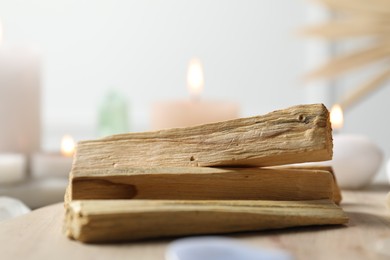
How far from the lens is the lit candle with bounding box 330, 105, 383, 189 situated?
0.68 metres

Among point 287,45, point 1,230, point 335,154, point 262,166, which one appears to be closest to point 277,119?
point 262,166

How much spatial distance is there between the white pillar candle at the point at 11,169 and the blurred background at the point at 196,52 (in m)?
0.76

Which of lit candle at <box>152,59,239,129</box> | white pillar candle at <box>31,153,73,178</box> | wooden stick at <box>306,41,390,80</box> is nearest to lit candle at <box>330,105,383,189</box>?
lit candle at <box>152,59,239,129</box>

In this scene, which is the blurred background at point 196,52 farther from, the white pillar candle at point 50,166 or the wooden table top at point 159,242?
the wooden table top at point 159,242

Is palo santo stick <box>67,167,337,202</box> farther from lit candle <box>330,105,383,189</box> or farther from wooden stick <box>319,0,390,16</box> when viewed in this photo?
wooden stick <box>319,0,390,16</box>

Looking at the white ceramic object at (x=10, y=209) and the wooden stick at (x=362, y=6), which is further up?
the wooden stick at (x=362, y=6)

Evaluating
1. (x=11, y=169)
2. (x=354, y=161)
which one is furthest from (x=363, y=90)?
(x=11, y=169)

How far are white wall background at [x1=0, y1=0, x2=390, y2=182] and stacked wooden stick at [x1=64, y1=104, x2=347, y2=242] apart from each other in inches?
42.4

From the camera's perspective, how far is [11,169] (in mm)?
716

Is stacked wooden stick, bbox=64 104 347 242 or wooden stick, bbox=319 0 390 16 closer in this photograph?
stacked wooden stick, bbox=64 104 347 242

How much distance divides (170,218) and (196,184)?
0.05 meters

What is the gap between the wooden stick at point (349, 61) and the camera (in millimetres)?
1315

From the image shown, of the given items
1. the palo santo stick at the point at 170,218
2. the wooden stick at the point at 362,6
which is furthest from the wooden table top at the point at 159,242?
the wooden stick at the point at 362,6

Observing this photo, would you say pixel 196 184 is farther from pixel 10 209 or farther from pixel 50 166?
pixel 50 166
